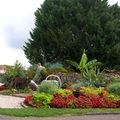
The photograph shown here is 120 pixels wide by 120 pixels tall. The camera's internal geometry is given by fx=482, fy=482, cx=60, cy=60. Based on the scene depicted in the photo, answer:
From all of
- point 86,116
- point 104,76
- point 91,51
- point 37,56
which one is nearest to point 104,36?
point 91,51

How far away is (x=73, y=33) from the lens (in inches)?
1639

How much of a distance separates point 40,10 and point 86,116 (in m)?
27.9

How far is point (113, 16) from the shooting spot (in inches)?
1758

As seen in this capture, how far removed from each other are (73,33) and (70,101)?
22127 millimetres

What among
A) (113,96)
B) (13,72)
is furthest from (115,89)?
(13,72)

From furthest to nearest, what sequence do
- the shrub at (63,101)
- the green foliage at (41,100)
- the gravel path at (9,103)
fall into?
the gravel path at (9,103) < the green foliage at (41,100) < the shrub at (63,101)

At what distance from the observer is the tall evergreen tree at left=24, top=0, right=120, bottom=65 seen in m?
40.6

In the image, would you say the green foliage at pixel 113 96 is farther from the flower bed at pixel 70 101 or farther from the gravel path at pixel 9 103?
the gravel path at pixel 9 103

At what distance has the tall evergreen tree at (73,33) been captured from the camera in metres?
40.6

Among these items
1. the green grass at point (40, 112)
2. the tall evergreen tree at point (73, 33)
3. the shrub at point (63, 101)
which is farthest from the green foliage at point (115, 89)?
the tall evergreen tree at point (73, 33)

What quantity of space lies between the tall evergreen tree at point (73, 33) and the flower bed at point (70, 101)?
63.9 ft

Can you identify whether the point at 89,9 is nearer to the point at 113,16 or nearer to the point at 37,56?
the point at 113,16

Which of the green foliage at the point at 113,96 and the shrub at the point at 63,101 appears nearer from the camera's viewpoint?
the shrub at the point at 63,101

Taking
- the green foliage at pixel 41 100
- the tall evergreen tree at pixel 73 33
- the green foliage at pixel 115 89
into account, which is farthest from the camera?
the tall evergreen tree at pixel 73 33
